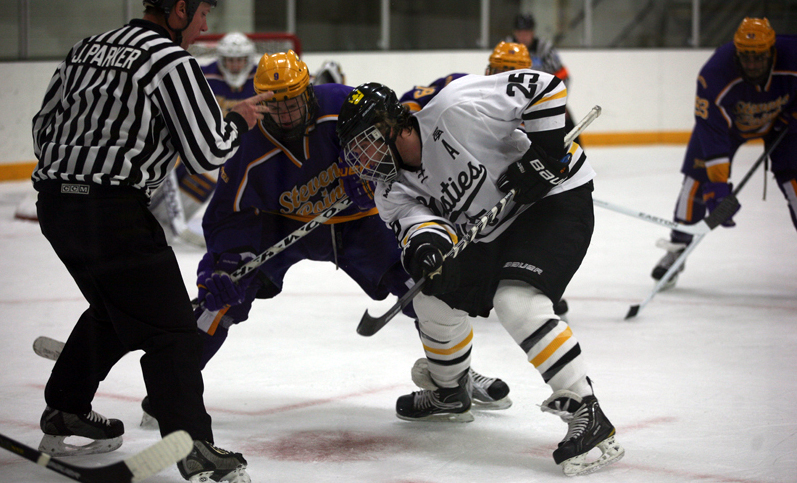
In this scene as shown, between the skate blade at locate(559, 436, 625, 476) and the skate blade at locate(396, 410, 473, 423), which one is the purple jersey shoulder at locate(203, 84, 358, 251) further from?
the skate blade at locate(559, 436, 625, 476)

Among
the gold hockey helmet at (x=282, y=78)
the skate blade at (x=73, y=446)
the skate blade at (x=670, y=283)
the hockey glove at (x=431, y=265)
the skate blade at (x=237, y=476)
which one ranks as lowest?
the skate blade at (x=670, y=283)

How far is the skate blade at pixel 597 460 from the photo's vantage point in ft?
6.34

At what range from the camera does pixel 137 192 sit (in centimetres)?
183

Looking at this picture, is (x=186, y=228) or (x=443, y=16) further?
(x=443, y=16)

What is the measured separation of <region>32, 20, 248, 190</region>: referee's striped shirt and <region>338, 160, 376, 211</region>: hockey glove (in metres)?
0.62

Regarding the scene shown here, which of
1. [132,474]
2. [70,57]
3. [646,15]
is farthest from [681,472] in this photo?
[646,15]

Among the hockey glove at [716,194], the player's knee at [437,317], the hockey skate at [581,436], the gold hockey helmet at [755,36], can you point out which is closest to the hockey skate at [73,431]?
the player's knee at [437,317]

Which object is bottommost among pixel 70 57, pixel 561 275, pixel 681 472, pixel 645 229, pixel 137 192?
pixel 645 229

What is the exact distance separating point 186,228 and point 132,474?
348 cm

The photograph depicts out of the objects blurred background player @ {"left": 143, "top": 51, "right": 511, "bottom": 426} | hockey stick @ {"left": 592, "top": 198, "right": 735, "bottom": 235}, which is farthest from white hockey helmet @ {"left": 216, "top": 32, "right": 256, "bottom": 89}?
blurred background player @ {"left": 143, "top": 51, "right": 511, "bottom": 426}

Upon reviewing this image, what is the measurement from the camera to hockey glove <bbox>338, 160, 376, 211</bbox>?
7.84ft

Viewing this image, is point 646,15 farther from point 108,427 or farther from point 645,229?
point 108,427

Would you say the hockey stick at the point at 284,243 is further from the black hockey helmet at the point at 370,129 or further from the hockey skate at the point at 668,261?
the hockey skate at the point at 668,261

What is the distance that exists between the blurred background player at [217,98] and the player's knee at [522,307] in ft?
11.2
